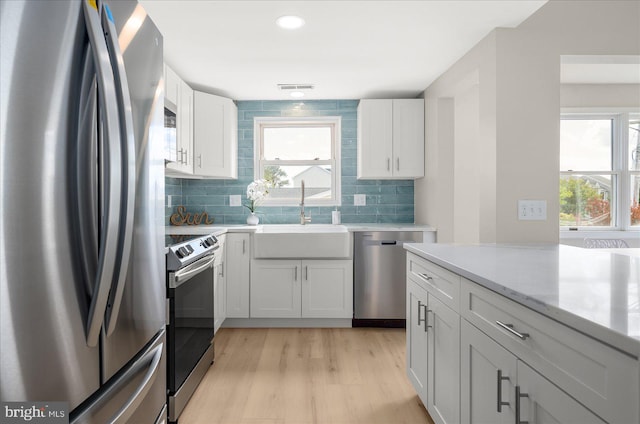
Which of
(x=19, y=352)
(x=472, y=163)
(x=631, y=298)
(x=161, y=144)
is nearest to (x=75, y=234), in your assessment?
(x=19, y=352)

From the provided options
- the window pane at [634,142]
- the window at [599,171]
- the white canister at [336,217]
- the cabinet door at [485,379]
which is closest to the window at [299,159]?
the white canister at [336,217]

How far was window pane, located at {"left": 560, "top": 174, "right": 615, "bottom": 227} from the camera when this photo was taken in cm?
409

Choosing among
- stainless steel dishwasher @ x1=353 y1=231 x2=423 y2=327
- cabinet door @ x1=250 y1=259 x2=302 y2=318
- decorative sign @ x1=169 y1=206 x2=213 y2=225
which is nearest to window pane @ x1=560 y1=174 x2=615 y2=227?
stainless steel dishwasher @ x1=353 y1=231 x2=423 y2=327

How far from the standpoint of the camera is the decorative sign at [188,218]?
382cm

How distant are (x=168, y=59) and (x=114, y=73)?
2.25m

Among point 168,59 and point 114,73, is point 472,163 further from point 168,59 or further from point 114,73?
point 114,73

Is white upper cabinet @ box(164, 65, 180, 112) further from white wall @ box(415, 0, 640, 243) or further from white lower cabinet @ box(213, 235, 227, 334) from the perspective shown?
white wall @ box(415, 0, 640, 243)

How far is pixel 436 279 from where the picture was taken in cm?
179

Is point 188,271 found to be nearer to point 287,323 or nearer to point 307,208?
point 287,323

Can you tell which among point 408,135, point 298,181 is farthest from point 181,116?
point 408,135

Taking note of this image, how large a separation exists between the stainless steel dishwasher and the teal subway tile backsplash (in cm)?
68

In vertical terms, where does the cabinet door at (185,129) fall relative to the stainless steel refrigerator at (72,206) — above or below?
above

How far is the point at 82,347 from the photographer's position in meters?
0.84

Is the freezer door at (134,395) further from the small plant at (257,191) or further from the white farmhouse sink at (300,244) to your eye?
the small plant at (257,191)
